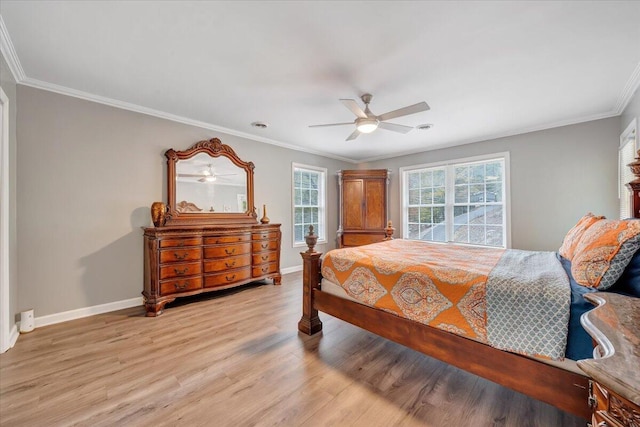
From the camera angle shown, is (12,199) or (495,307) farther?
(12,199)

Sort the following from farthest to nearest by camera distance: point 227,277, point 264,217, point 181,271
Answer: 1. point 264,217
2. point 227,277
3. point 181,271

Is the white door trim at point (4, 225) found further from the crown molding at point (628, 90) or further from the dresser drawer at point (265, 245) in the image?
the crown molding at point (628, 90)

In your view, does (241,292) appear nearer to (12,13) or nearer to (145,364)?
(145,364)

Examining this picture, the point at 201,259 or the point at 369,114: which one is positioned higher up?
the point at 369,114

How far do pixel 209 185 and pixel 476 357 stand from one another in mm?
3736

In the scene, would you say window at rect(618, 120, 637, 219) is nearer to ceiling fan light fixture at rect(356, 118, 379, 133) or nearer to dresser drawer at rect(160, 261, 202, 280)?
ceiling fan light fixture at rect(356, 118, 379, 133)

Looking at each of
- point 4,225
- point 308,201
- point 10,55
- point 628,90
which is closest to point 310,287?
point 4,225

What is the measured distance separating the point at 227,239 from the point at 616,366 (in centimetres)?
359

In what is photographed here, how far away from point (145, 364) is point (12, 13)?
8.60 ft

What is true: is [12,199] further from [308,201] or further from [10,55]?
[308,201]

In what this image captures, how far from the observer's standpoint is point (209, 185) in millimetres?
3908

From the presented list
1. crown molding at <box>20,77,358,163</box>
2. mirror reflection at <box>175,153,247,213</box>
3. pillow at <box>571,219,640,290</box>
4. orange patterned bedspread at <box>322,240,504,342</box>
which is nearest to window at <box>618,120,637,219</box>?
orange patterned bedspread at <box>322,240,504,342</box>

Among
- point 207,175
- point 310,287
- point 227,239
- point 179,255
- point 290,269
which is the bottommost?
point 290,269

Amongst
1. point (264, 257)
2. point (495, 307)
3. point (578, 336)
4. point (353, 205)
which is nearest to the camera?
point (578, 336)
